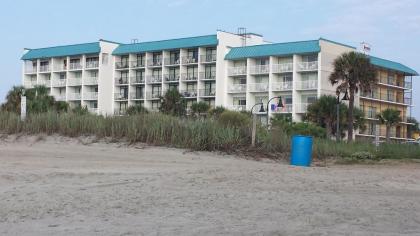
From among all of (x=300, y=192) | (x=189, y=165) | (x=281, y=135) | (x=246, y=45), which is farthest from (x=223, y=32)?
(x=300, y=192)

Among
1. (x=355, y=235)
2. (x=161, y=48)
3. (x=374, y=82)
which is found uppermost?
(x=161, y=48)

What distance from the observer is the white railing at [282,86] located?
276 ft

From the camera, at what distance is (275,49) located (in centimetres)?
8506

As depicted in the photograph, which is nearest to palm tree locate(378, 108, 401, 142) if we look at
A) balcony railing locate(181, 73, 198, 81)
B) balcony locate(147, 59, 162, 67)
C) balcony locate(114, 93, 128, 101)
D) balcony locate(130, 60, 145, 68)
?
balcony railing locate(181, 73, 198, 81)

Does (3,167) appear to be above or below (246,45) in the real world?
below

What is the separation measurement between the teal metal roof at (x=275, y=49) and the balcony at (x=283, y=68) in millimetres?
1702

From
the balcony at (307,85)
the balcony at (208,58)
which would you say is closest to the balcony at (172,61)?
the balcony at (208,58)

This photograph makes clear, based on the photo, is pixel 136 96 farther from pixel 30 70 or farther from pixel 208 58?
pixel 30 70

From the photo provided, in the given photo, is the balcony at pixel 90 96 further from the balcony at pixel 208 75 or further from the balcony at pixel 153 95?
the balcony at pixel 208 75

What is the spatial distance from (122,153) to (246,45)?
75.7m

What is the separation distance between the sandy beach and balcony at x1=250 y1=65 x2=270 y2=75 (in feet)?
221

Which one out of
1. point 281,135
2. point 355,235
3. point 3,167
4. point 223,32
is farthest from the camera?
point 223,32

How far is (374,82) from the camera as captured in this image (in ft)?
193

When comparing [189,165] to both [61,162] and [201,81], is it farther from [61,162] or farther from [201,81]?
[201,81]
